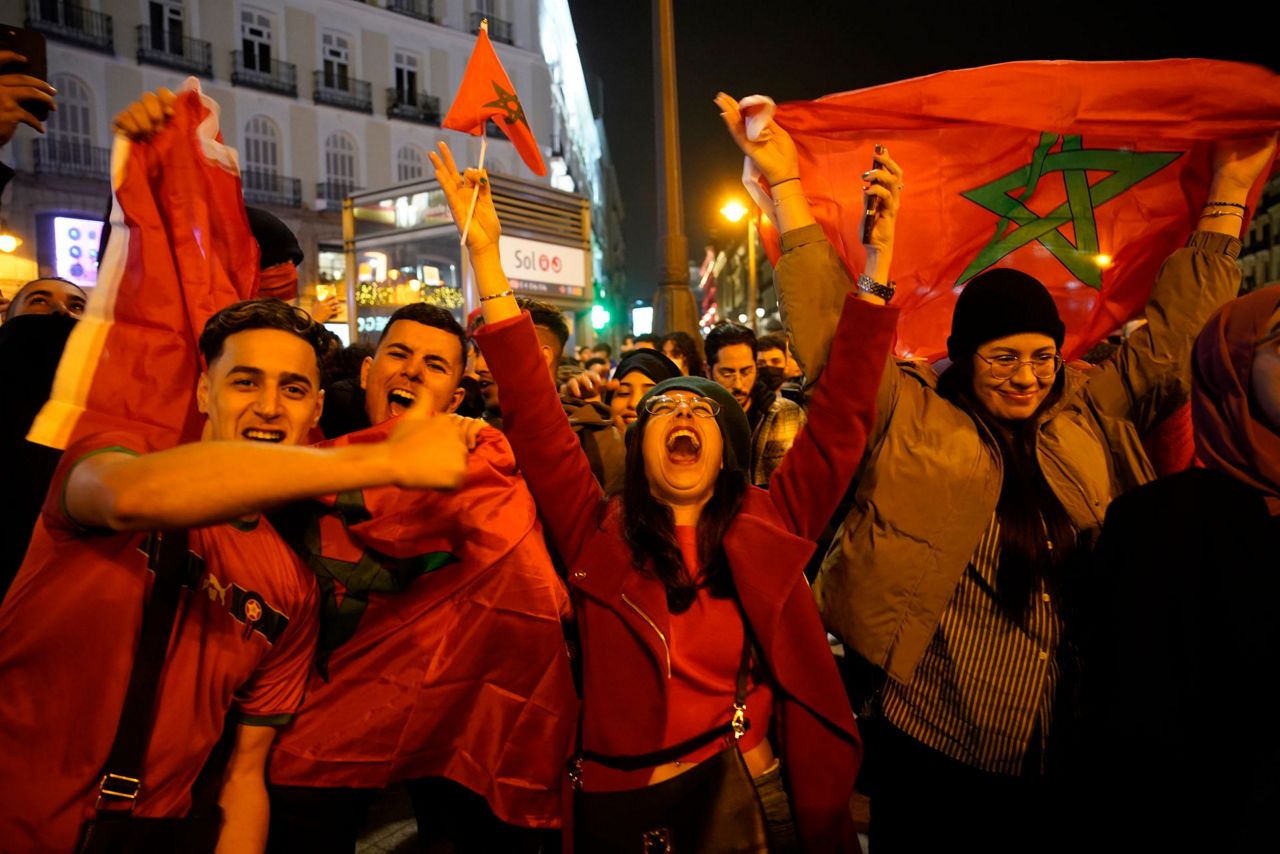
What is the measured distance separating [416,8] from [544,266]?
23748 millimetres

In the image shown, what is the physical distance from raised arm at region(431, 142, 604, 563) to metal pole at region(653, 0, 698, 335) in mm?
6108

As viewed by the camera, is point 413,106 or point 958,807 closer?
point 958,807

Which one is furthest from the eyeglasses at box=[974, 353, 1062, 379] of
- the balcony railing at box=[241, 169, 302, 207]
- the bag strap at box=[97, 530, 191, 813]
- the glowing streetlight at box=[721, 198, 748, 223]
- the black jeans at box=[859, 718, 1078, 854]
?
the balcony railing at box=[241, 169, 302, 207]

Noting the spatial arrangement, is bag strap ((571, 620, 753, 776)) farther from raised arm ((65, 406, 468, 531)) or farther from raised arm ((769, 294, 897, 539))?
raised arm ((65, 406, 468, 531))

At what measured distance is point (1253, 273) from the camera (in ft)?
161

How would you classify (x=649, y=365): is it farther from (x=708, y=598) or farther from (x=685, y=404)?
(x=708, y=598)

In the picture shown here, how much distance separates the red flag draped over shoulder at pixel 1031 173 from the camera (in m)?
2.77

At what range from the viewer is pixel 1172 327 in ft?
8.01

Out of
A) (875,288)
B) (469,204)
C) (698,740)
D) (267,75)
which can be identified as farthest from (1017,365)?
(267,75)

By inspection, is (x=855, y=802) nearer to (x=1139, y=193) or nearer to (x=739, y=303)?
(x=1139, y=193)

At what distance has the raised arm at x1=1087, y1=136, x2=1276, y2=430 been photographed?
2.43 meters

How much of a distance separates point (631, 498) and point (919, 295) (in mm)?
1586

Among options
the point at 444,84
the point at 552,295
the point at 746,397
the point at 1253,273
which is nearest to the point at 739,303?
the point at 1253,273

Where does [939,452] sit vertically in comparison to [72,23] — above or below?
below
